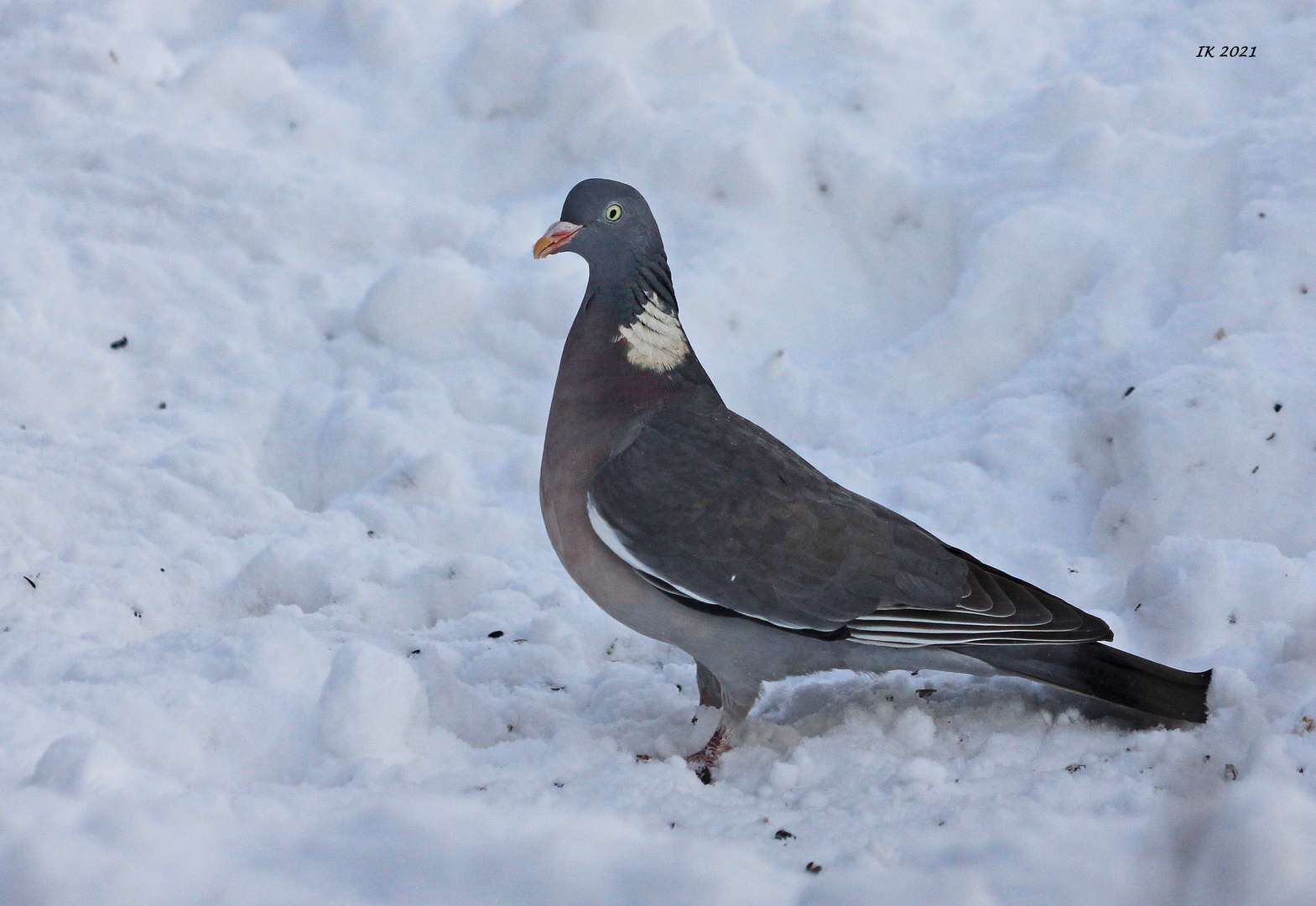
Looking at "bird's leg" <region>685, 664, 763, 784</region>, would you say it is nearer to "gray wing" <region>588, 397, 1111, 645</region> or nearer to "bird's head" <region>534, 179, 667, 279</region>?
"gray wing" <region>588, 397, 1111, 645</region>

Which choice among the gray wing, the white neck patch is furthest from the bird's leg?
the white neck patch

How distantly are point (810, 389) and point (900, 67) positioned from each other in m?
2.25

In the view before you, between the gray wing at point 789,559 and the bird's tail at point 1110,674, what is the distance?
4 cm

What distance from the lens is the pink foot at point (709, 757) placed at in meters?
2.40

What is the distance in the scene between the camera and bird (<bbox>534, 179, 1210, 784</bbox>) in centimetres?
239

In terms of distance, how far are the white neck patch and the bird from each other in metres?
0.12

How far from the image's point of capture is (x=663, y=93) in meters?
5.52

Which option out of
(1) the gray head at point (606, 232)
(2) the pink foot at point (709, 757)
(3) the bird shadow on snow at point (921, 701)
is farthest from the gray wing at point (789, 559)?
(1) the gray head at point (606, 232)

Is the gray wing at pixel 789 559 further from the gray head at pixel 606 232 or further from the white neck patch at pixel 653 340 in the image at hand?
the gray head at pixel 606 232

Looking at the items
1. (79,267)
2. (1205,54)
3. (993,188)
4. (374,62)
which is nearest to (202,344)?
(79,267)

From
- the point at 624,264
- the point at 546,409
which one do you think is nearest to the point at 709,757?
the point at 624,264

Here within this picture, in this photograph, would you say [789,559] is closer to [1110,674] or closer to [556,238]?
[1110,674]

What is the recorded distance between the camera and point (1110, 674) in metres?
2.39

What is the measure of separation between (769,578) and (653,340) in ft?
2.27
